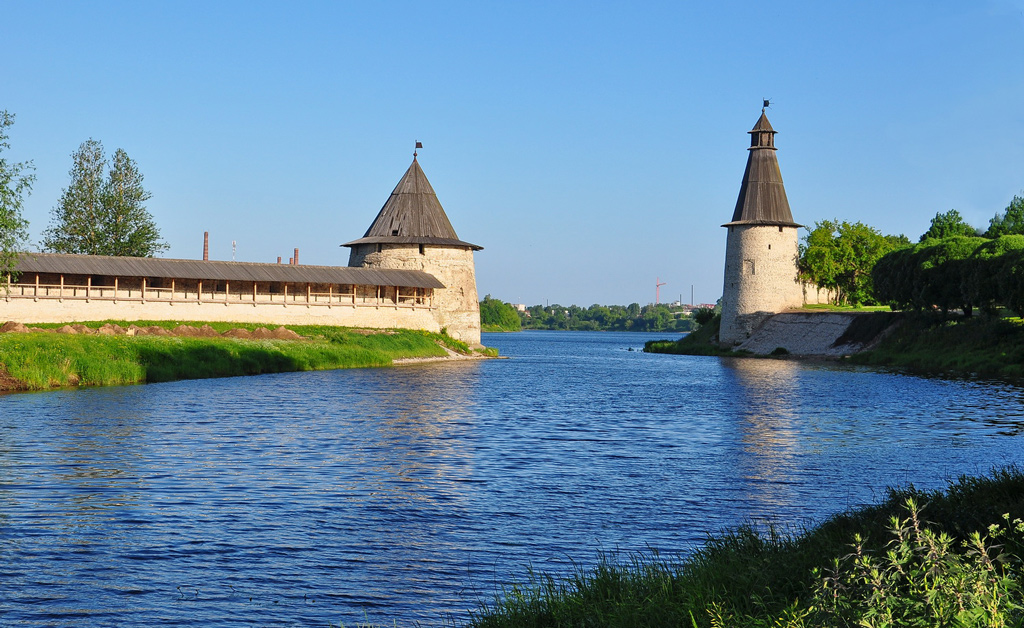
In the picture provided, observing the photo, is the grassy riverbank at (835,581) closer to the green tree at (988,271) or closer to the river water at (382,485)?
the river water at (382,485)

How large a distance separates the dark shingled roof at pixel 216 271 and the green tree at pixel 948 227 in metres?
40.9

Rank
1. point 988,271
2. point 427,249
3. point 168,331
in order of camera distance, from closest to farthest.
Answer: point 988,271 < point 168,331 < point 427,249

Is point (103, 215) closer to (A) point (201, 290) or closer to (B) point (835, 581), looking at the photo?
(A) point (201, 290)

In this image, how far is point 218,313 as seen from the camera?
1640 inches

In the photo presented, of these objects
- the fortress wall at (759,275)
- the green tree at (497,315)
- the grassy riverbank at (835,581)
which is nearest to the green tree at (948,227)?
the fortress wall at (759,275)

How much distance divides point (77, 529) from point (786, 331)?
4873 cm

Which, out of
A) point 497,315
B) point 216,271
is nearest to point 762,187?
point 216,271

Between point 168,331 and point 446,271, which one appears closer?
point 168,331

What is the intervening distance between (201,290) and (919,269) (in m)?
31.3

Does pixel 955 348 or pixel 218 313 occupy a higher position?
pixel 218 313

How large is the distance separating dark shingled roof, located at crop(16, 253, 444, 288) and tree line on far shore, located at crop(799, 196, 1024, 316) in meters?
21.8

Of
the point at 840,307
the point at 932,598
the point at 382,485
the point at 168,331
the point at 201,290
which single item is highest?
the point at 840,307

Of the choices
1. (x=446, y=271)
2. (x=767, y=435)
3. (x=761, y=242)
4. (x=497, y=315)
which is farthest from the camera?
(x=497, y=315)

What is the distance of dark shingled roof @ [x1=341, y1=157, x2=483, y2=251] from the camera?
49188 mm
